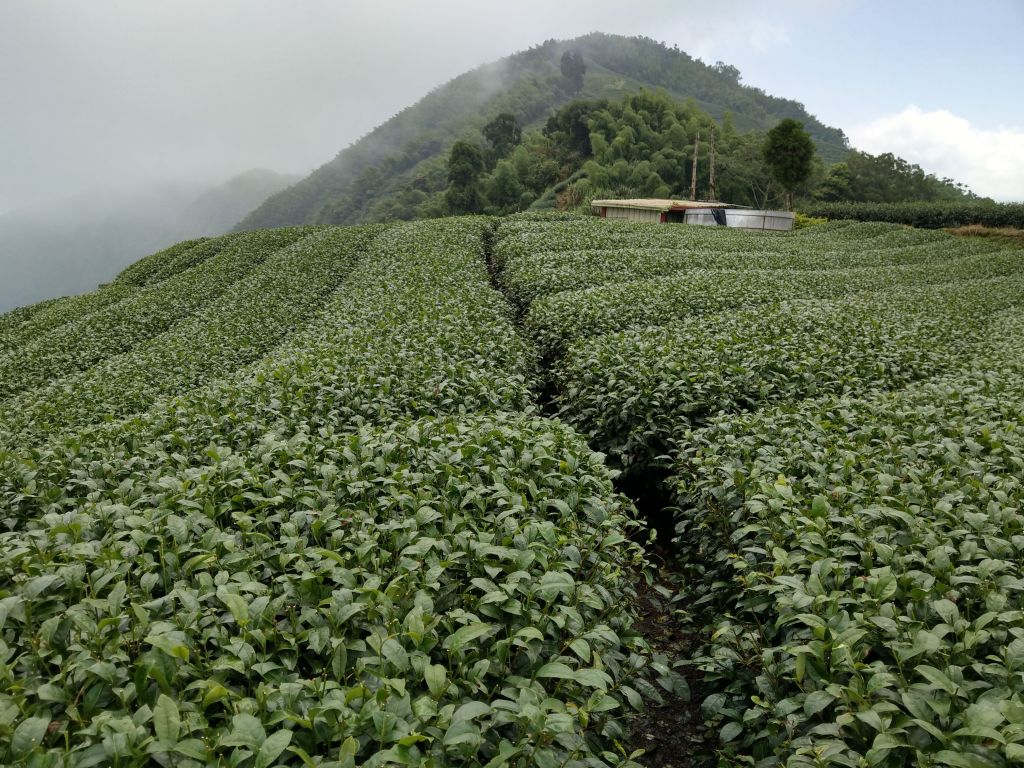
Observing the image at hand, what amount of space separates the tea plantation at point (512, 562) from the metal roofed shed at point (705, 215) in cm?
3198

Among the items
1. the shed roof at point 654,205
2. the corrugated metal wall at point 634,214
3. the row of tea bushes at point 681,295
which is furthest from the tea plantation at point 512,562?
the shed roof at point 654,205

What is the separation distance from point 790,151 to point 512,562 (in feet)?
147

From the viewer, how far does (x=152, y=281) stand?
28844 millimetres

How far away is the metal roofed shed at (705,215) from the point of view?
125 feet

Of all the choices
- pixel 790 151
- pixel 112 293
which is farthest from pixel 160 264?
pixel 790 151

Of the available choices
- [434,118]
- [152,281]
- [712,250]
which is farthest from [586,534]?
[434,118]

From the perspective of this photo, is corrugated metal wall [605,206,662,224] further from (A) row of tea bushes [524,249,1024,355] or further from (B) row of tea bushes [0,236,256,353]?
(B) row of tea bushes [0,236,256,353]

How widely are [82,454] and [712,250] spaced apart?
21.8 metres

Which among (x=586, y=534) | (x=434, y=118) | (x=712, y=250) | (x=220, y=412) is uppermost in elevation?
(x=434, y=118)

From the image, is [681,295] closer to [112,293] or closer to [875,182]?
[112,293]

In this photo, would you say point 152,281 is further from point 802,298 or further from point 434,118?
point 434,118

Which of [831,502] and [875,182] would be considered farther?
[875,182]

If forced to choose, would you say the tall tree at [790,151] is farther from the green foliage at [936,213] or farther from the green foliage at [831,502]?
the green foliage at [831,502]

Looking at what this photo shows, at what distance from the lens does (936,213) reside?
38062 millimetres
